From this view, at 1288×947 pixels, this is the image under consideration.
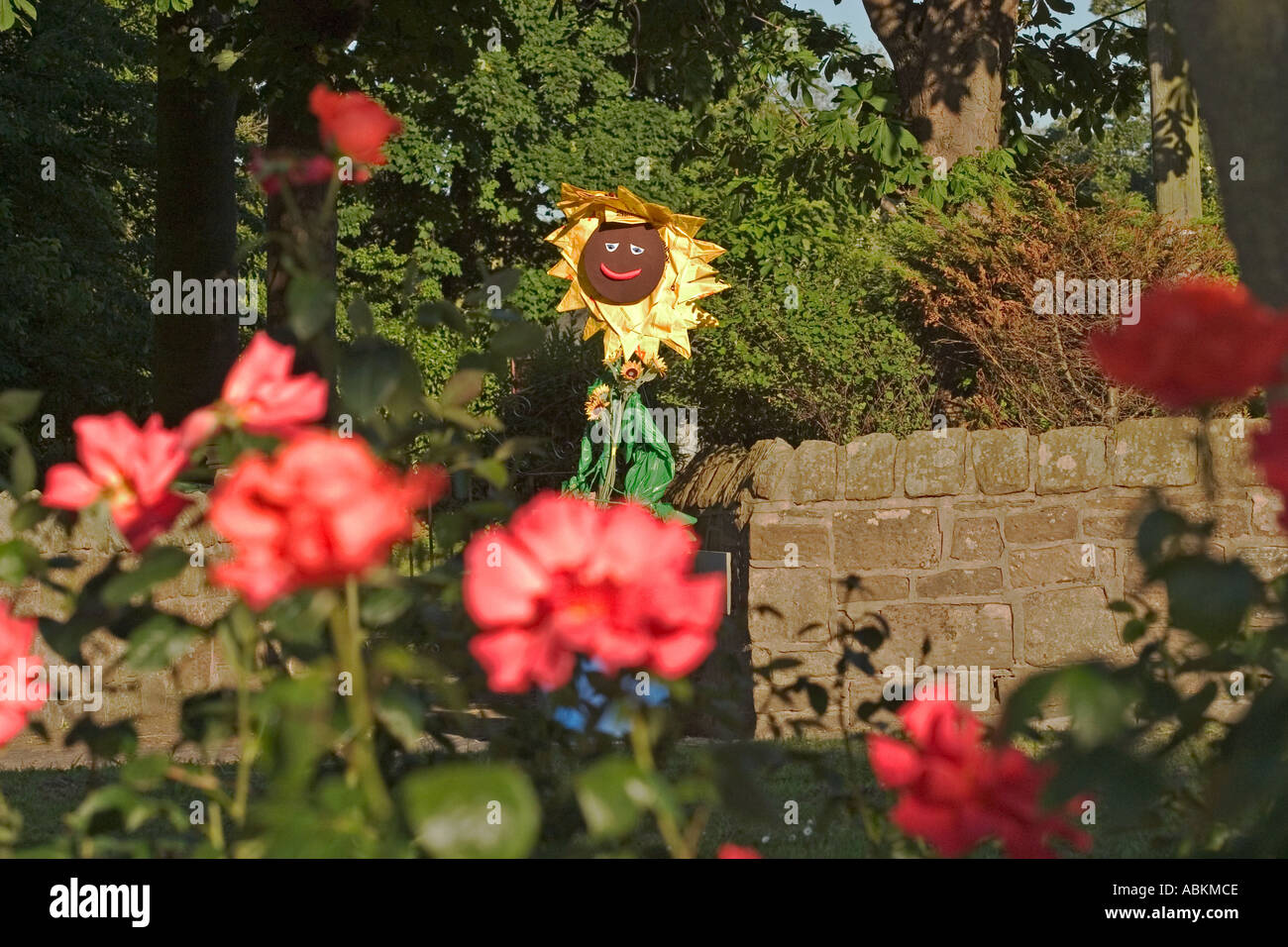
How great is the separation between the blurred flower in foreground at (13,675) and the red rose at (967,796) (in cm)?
97

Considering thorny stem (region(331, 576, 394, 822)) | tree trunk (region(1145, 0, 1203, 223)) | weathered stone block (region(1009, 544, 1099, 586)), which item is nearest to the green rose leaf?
thorny stem (region(331, 576, 394, 822))

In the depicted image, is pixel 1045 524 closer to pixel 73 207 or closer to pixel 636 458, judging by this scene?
pixel 636 458

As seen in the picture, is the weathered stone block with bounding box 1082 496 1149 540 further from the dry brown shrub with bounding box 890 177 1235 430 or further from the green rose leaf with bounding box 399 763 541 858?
the green rose leaf with bounding box 399 763 541 858

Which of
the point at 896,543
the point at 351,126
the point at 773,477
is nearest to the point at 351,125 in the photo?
the point at 351,126

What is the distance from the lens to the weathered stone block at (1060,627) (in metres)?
6.38

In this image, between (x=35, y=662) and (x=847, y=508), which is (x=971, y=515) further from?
(x=35, y=662)

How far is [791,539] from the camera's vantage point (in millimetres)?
6320

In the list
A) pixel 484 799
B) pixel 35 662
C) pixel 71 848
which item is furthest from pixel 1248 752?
pixel 35 662

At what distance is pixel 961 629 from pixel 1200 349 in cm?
503

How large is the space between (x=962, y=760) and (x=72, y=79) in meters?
18.2

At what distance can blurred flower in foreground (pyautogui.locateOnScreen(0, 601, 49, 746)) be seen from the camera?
1.64 m

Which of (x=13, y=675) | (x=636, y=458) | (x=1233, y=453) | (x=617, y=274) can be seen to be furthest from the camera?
(x=617, y=274)

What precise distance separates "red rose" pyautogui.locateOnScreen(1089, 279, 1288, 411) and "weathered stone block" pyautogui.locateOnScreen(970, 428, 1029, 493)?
16.1 ft
